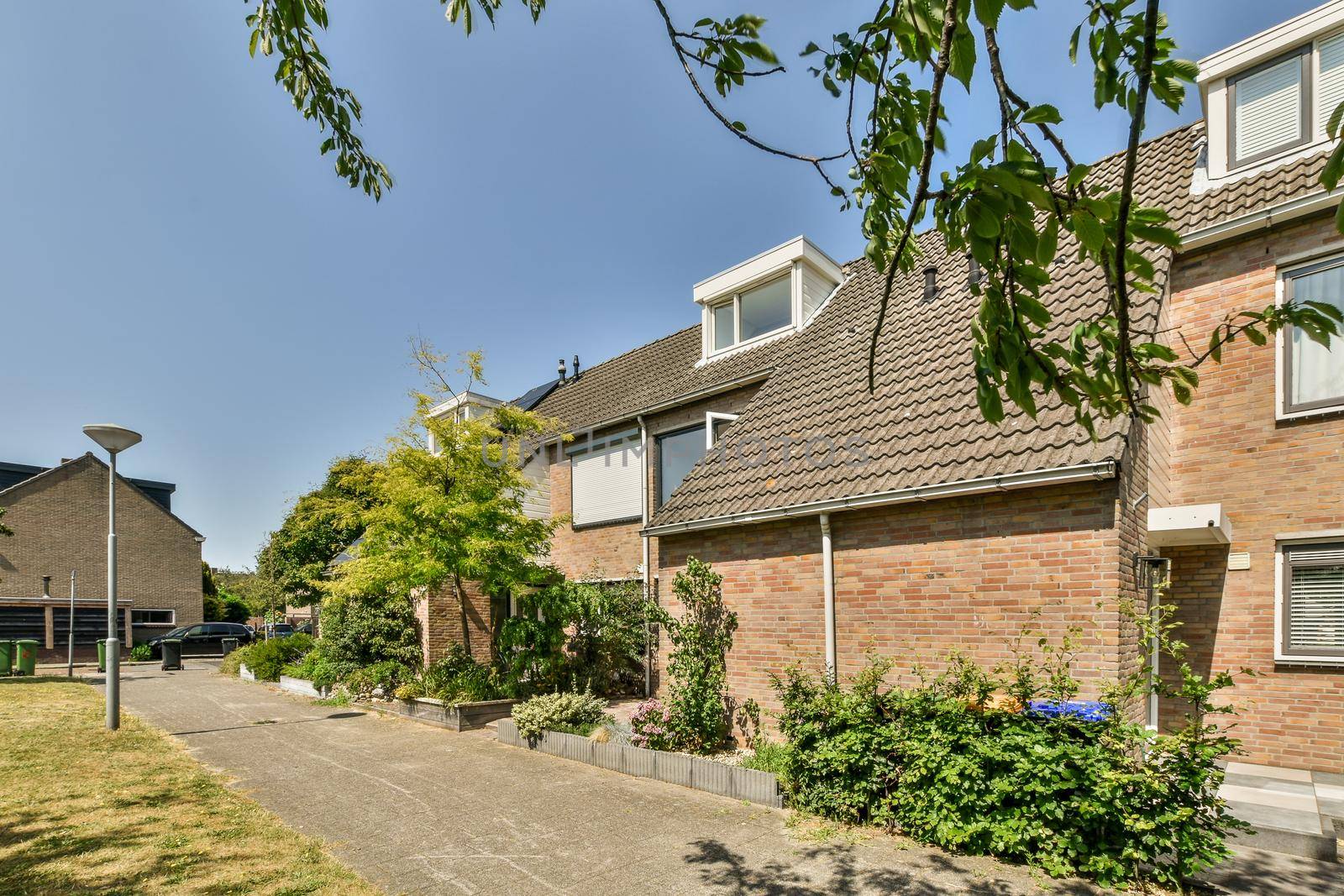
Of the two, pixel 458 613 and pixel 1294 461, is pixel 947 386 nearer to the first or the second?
pixel 1294 461

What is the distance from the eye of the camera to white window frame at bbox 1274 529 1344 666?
820 cm

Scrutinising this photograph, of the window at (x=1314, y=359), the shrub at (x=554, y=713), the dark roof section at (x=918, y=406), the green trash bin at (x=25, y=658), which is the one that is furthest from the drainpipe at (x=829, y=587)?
the green trash bin at (x=25, y=658)

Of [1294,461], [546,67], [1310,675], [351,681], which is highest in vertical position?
[546,67]

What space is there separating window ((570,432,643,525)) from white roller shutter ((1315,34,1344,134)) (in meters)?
12.4

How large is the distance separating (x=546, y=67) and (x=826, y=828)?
7176 millimetres

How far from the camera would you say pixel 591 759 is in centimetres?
978

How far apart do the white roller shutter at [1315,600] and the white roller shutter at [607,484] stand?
35.8 ft

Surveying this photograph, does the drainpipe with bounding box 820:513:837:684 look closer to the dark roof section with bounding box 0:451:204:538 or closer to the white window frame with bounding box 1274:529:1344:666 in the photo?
the white window frame with bounding box 1274:529:1344:666

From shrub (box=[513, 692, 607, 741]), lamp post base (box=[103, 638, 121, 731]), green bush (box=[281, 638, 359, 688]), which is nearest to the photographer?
shrub (box=[513, 692, 607, 741])

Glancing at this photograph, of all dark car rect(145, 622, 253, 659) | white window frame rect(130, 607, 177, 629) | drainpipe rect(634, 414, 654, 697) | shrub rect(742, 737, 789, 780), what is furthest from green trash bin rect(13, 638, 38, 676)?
shrub rect(742, 737, 789, 780)

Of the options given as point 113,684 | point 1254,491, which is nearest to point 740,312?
point 1254,491

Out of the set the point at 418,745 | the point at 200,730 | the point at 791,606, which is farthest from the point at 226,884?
the point at 200,730

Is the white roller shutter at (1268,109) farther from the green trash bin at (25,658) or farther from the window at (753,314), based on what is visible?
the green trash bin at (25,658)

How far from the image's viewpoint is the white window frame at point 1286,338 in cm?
847
